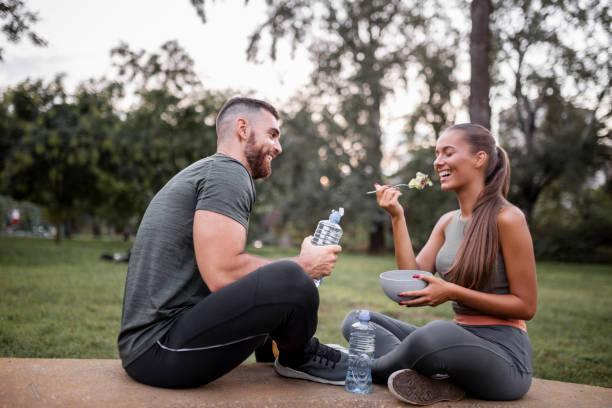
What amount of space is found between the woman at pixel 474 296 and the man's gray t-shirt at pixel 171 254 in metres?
1.16

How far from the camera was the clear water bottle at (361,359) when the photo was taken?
2889 millimetres

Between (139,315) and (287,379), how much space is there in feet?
3.55

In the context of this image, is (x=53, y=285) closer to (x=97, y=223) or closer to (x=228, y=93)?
(x=228, y=93)

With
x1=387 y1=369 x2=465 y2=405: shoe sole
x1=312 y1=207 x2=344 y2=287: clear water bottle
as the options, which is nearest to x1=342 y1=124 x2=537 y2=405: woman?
x1=387 y1=369 x2=465 y2=405: shoe sole

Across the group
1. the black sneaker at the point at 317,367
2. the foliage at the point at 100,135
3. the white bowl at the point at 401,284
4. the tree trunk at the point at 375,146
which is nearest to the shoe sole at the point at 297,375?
the black sneaker at the point at 317,367

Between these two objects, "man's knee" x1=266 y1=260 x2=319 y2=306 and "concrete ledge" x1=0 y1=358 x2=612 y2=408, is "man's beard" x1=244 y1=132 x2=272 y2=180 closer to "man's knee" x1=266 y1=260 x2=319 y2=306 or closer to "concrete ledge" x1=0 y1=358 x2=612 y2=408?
"man's knee" x1=266 y1=260 x2=319 y2=306

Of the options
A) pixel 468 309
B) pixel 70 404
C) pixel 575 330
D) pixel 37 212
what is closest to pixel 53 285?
pixel 70 404

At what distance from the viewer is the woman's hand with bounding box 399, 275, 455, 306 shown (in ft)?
9.10

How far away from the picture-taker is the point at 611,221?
23578 millimetres

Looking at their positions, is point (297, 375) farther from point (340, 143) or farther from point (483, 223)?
point (340, 143)

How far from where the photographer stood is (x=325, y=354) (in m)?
3.08

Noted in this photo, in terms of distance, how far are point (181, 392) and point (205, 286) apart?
59 centimetres

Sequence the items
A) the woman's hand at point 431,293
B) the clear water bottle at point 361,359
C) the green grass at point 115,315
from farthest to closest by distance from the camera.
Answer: the green grass at point 115,315, the clear water bottle at point 361,359, the woman's hand at point 431,293

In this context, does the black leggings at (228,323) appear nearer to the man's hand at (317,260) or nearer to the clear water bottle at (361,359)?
the man's hand at (317,260)
